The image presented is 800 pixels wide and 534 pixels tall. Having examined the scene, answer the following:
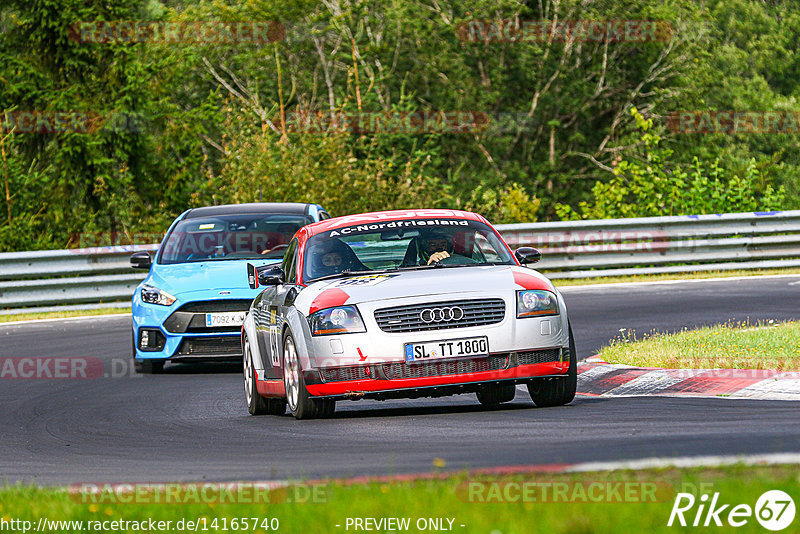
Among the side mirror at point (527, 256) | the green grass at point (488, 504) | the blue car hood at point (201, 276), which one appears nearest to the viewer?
the green grass at point (488, 504)

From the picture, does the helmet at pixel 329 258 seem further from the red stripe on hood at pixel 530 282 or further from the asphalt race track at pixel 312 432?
the red stripe on hood at pixel 530 282

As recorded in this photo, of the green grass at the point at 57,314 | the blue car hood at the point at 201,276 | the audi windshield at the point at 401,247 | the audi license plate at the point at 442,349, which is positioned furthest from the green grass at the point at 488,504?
the green grass at the point at 57,314

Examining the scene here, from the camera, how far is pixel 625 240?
2428cm

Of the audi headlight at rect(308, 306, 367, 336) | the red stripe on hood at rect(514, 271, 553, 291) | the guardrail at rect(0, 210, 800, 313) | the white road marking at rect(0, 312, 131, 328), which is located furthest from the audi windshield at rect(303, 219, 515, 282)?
the guardrail at rect(0, 210, 800, 313)

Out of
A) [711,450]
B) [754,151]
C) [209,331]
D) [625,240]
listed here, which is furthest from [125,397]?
[754,151]

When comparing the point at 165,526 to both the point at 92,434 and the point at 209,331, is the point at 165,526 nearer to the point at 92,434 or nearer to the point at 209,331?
the point at 92,434

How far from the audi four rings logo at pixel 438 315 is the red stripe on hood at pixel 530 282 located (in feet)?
1.95

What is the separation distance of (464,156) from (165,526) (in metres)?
39.5

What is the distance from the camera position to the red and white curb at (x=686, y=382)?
1010 centimetres

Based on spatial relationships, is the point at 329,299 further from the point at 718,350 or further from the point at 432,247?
the point at 718,350

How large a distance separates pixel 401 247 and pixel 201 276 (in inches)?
179

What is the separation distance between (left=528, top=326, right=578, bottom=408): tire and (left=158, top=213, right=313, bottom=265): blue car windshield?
593cm

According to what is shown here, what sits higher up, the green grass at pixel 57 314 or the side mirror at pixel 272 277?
the side mirror at pixel 272 277

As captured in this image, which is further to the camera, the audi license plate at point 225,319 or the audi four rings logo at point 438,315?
the audi license plate at point 225,319
